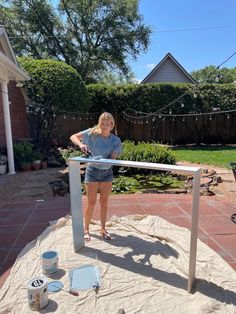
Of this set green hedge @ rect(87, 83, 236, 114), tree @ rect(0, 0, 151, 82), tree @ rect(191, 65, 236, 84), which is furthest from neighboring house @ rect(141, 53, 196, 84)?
tree @ rect(191, 65, 236, 84)

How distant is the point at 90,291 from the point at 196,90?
13.8 metres

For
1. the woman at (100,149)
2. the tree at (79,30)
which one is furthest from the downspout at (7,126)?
the tree at (79,30)

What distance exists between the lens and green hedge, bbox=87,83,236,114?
48.0 feet

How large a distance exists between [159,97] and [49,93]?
594 cm

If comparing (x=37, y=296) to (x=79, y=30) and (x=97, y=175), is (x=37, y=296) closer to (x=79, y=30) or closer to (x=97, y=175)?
(x=97, y=175)

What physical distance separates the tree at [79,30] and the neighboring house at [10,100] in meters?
14.5

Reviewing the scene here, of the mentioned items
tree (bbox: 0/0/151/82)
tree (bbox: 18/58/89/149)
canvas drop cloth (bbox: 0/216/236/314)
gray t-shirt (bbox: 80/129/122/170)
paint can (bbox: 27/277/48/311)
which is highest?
tree (bbox: 0/0/151/82)

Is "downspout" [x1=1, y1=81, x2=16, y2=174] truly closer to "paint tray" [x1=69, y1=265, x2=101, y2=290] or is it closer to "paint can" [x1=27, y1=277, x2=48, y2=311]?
"paint tray" [x1=69, y1=265, x2=101, y2=290]

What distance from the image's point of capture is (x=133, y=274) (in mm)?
2840

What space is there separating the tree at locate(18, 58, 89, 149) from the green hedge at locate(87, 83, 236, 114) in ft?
9.71

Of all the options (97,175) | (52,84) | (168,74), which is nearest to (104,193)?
(97,175)

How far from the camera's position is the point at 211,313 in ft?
7.45

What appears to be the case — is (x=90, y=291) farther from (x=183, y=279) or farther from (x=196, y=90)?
(x=196, y=90)

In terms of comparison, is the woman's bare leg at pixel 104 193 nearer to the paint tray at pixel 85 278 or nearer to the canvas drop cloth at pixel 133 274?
the canvas drop cloth at pixel 133 274
